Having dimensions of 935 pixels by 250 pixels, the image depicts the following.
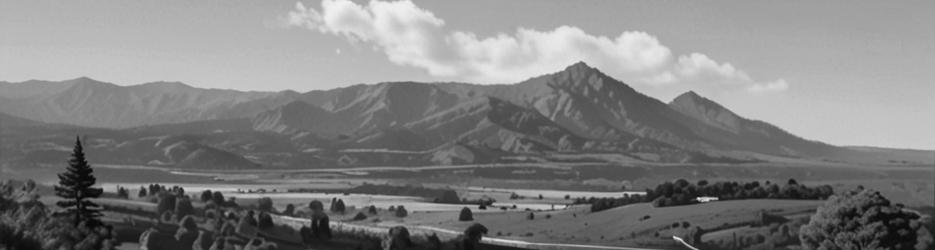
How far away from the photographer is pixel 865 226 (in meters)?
142

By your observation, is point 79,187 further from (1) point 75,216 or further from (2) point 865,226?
(2) point 865,226

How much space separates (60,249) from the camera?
9338 centimetres

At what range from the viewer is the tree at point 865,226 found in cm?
14200

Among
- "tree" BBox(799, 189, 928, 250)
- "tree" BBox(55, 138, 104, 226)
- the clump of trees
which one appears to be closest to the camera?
the clump of trees

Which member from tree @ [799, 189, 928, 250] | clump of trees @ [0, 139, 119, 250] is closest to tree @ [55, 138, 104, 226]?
clump of trees @ [0, 139, 119, 250]

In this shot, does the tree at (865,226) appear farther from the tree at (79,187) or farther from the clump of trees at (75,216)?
the tree at (79,187)

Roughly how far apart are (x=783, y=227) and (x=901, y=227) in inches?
2002

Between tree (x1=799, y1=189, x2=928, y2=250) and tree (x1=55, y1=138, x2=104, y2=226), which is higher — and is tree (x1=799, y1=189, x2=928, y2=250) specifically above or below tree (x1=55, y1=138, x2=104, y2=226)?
below

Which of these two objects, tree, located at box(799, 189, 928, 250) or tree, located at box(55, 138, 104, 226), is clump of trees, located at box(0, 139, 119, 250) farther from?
tree, located at box(799, 189, 928, 250)

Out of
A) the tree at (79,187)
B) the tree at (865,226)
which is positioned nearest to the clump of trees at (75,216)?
the tree at (79,187)

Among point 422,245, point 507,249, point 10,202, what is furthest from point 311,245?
point 10,202

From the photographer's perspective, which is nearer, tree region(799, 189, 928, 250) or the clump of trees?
the clump of trees

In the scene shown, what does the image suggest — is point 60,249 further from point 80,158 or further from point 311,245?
point 311,245

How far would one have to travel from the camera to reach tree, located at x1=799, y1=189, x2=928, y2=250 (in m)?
142
